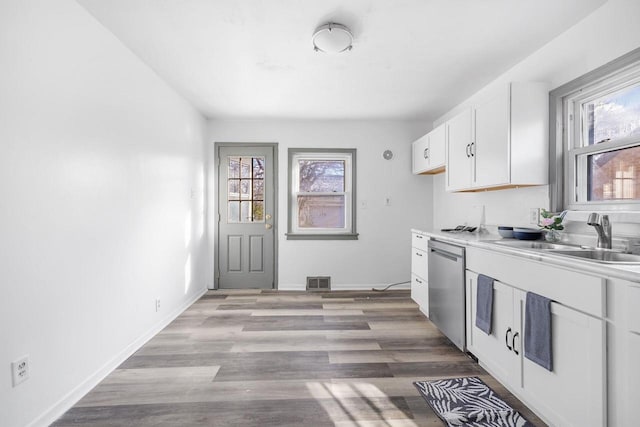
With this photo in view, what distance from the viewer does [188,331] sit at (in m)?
2.84

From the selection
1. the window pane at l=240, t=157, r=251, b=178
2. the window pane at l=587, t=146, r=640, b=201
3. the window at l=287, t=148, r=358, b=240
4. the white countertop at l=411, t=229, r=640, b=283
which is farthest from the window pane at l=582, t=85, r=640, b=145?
the window pane at l=240, t=157, r=251, b=178

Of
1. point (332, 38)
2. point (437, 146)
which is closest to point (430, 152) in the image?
A: point (437, 146)

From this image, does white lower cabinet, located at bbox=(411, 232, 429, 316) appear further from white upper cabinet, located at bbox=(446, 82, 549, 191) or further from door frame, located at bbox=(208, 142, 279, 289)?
door frame, located at bbox=(208, 142, 279, 289)

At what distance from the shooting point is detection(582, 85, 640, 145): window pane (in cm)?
183

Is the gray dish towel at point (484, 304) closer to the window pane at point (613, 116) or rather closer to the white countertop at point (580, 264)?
the white countertop at point (580, 264)

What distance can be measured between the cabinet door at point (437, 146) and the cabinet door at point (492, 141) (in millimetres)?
596

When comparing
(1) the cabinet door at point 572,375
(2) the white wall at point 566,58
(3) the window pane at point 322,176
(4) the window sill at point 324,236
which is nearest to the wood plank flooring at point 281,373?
(1) the cabinet door at point 572,375

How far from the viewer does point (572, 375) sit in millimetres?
1411

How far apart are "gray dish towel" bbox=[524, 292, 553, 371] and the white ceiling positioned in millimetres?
1805

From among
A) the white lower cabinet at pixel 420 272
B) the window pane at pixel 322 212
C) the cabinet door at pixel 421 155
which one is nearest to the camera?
the white lower cabinet at pixel 420 272

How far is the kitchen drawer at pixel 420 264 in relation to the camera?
308 cm

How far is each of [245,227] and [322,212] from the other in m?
1.14

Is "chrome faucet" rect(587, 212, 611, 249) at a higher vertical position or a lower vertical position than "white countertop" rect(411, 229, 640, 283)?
higher

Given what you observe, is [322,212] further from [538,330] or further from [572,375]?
[572,375]
